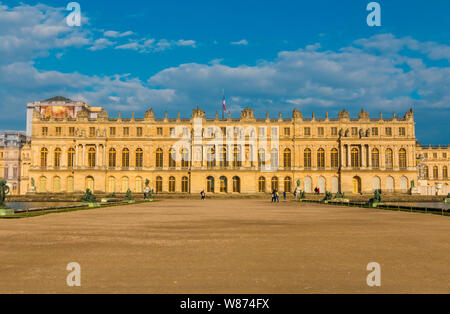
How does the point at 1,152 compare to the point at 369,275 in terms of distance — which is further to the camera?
the point at 1,152

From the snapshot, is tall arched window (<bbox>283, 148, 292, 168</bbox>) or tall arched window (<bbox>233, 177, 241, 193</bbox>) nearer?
tall arched window (<bbox>233, 177, 241, 193</bbox>)

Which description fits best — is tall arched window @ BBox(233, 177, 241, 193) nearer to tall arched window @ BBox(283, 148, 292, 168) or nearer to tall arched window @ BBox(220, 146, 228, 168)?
tall arched window @ BBox(220, 146, 228, 168)

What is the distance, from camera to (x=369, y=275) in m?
7.88

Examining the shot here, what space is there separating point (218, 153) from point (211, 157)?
150 centimetres

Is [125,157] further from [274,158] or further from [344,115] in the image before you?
[344,115]

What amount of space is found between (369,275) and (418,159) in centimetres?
9097

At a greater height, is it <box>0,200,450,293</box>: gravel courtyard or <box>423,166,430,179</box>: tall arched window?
<box>423,166,430,179</box>: tall arched window

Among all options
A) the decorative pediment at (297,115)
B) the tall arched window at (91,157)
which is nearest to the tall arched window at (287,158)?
the decorative pediment at (297,115)

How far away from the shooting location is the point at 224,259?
380 inches

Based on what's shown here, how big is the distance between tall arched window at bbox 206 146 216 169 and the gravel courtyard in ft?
178

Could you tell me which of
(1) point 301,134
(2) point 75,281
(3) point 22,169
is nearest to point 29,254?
(2) point 75,281

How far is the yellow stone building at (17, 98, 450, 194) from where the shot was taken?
69.6 m

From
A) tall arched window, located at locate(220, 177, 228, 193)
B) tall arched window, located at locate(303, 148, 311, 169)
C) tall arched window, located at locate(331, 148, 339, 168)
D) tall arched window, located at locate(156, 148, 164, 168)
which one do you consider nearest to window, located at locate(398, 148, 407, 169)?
tall arched window, located at locate(331, 148, 339, 168)
